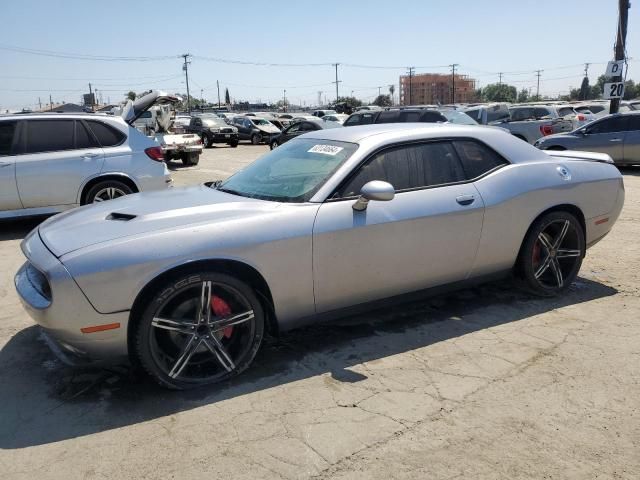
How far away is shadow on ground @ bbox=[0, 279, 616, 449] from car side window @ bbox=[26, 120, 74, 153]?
401cm

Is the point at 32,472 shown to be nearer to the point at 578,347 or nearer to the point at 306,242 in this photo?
the point at 306,242

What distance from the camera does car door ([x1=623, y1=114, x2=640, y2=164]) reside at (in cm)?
1288

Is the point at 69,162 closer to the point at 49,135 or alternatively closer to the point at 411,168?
the point at 49,135

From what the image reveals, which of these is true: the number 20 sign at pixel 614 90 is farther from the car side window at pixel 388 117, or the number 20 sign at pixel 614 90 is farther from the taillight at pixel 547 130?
the car side window at pixel 388 117

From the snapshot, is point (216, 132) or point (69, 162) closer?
point (69, 162)

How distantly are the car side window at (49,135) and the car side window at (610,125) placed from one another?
39.6ft

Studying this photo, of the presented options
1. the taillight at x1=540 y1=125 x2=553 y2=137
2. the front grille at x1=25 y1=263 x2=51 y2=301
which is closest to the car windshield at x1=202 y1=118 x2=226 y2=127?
the taillight at x1=540 y1=125 x2=553 y2=137

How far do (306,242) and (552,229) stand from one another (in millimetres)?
2398

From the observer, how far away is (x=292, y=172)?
398cm

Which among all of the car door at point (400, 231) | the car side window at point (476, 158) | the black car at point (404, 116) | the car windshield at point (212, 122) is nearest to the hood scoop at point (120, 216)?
the car door at point (400, 231)

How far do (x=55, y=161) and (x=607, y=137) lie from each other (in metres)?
12.4

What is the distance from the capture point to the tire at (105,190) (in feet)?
24.3

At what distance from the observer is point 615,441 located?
264 centimetres

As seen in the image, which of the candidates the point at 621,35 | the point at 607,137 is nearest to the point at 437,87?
the point at 621,35
